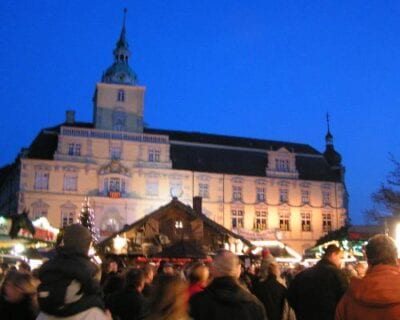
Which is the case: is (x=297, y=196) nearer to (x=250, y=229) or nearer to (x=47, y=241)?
(x=250, y=229)

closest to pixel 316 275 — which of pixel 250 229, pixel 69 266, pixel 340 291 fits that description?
pixel 340 291

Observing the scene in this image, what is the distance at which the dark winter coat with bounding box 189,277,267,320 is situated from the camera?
4.56 metres

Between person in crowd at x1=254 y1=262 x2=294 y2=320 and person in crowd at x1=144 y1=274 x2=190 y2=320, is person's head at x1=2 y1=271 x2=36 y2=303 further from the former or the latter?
person in crowd at x1=254 y1=262 x2=294 y2=320

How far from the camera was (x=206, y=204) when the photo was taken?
50969 millimetres

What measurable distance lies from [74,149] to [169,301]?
45.0m

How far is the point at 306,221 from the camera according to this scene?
181 feet

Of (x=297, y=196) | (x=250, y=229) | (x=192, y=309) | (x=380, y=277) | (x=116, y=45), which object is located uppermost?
(x=116, y=45)

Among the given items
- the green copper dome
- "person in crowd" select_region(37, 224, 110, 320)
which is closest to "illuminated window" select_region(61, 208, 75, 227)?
the green copper dome

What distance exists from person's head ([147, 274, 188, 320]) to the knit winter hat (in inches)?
27.5

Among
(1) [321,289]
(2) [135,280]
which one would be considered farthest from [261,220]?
(2) [135,280]

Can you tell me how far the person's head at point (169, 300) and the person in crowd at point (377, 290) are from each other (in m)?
1.29

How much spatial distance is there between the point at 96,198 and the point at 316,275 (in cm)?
4150

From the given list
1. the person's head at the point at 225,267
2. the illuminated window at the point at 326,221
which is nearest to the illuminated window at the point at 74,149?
the illuminated window at the point at 326,221

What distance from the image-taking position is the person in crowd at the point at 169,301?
402 cm
